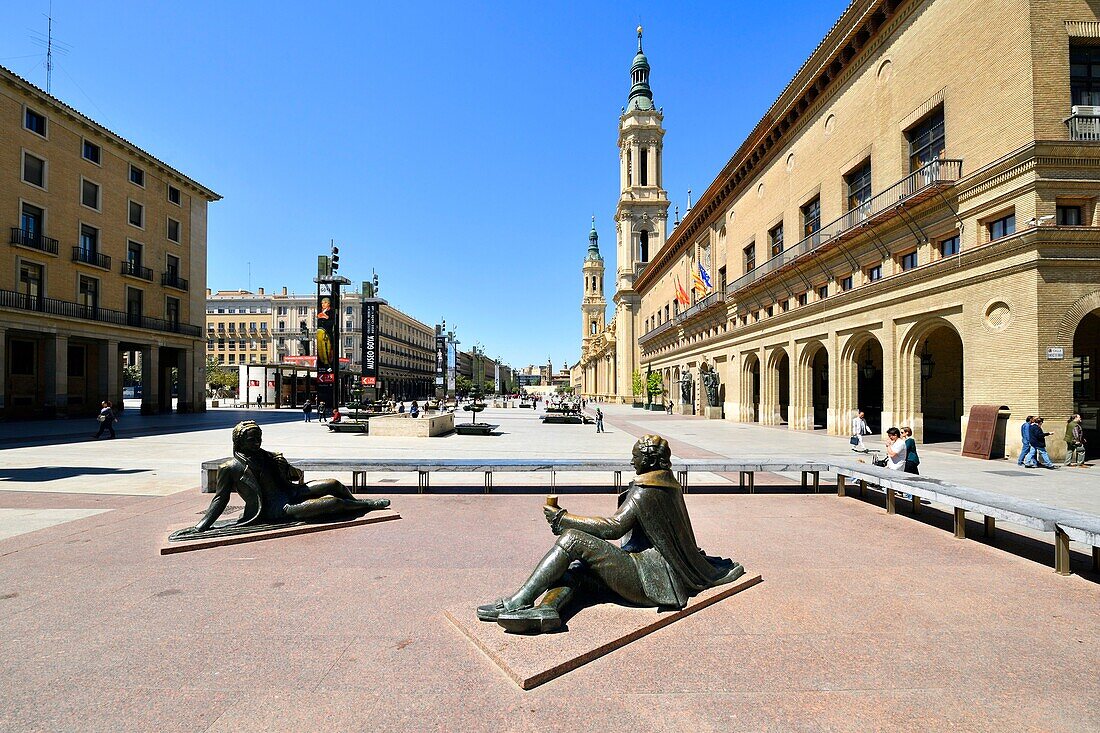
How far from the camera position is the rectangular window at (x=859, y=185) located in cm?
2296

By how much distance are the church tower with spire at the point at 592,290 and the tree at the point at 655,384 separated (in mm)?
75311

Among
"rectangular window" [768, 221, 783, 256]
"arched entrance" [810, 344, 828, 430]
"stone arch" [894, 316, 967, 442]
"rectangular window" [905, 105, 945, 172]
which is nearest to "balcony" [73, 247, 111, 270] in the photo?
"rectangular window" [768, 221, 783, 256]

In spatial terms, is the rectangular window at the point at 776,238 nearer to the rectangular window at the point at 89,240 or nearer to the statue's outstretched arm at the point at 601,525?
the statue's outstretched arm at the point at 601,525

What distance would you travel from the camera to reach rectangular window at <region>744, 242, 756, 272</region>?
3418cm

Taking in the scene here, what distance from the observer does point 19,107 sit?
95.4ft

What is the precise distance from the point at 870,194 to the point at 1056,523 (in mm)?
21151

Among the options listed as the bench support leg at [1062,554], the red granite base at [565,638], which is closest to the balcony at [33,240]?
the red granite base at [565,638]

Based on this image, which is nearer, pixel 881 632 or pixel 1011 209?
pixel 881 632

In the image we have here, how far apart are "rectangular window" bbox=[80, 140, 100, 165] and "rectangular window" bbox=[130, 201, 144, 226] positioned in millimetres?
3339

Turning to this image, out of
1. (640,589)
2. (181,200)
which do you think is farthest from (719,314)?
(181,200)

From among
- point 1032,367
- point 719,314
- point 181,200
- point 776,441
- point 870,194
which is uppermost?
point 181,200

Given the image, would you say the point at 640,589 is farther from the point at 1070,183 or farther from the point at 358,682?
the point at 1070,183

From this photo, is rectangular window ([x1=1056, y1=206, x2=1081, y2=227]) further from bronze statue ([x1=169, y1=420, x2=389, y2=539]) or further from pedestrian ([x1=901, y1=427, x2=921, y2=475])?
bronze statue ([x1=169, y1=420, x2=389, y2=539])

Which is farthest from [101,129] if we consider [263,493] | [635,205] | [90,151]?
[635,205]
